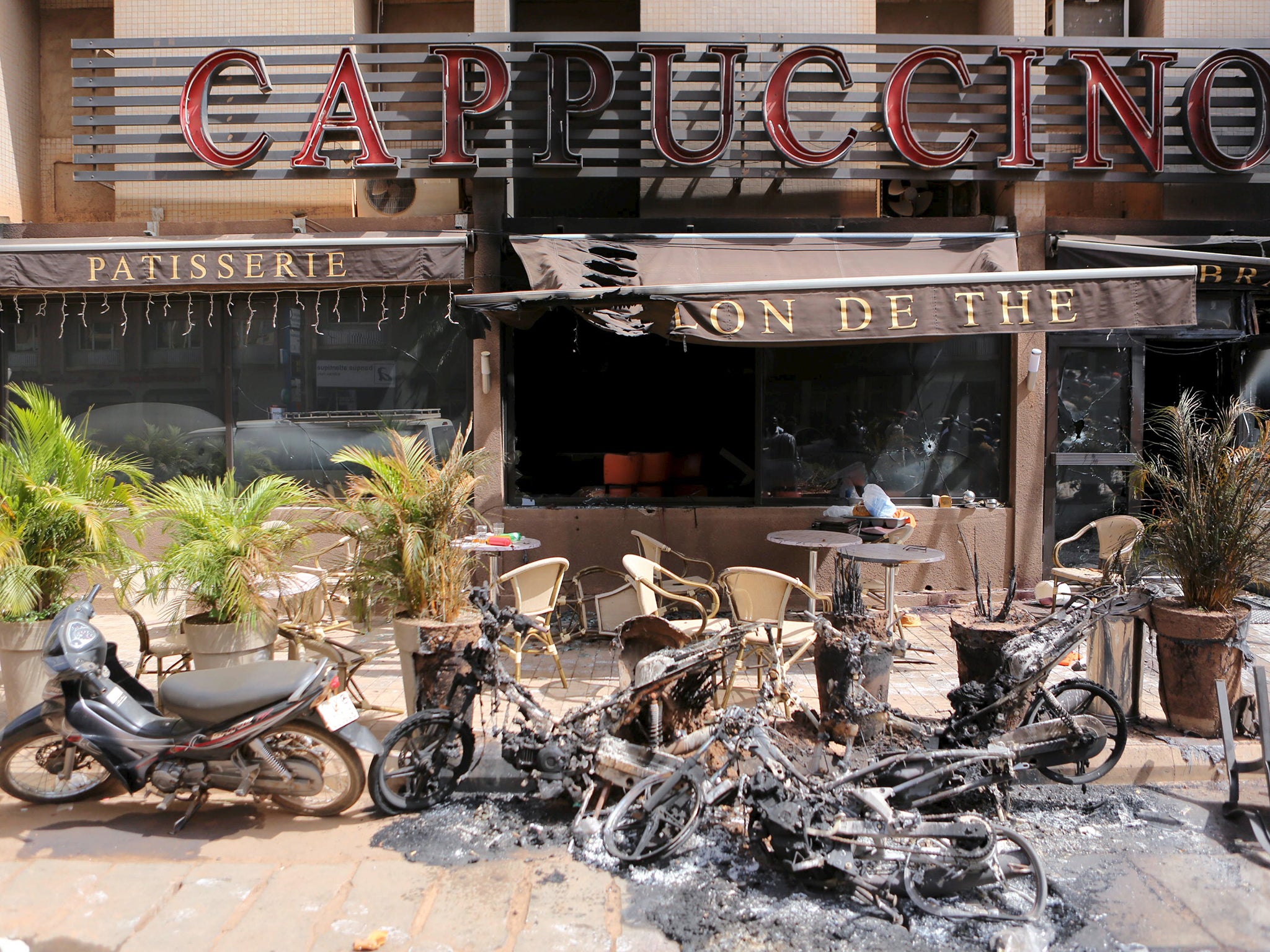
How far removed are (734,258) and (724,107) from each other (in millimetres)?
1392

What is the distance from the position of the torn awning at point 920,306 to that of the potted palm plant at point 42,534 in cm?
368

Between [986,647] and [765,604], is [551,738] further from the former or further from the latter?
[986,647]

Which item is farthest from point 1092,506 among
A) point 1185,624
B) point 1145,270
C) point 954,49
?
point 954,49

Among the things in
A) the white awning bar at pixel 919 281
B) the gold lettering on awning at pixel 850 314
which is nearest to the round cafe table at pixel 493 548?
the white awning bar at pixel 919 281

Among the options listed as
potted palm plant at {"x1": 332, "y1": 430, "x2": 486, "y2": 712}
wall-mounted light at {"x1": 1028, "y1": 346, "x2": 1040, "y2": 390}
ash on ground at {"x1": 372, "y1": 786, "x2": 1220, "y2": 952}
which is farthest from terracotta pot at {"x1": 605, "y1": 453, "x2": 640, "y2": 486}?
ash on ground at {"x1": 372, "y1": 786, "x2": 1220, "y2": 952}

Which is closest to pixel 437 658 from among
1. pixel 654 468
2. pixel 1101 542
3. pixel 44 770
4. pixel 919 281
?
pixel 44 770

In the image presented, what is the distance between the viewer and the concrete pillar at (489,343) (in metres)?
8.26

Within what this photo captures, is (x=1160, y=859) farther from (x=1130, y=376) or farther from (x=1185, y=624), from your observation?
(x=1130, y=376)

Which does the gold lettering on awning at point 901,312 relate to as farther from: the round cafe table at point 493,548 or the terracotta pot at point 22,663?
the terracotta pot at point 22,663

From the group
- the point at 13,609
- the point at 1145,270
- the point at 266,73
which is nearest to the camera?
the point at 13,609

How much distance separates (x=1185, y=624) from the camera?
5.08 meters

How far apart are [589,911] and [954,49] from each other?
7.98 metres

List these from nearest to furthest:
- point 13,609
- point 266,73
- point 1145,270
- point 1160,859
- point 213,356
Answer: point 1160,859
point 13,609
point 1145,270
point 266,73
point 213,356

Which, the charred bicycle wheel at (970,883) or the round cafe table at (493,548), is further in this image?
the round cafe table at (493,548)
